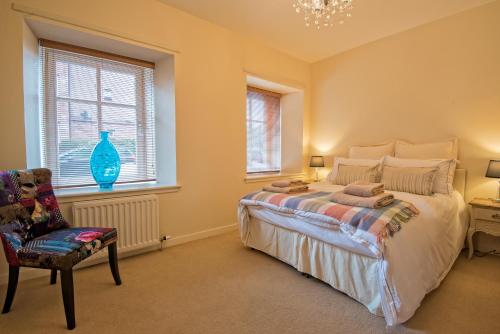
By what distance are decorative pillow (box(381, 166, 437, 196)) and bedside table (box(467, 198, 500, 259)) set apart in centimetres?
47

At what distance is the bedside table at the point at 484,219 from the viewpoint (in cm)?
239

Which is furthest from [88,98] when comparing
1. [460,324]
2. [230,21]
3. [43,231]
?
[460,324]

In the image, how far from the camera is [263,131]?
4.39 meters

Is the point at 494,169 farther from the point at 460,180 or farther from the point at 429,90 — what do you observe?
the point at 429,90

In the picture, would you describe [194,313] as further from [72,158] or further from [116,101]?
[116,101]

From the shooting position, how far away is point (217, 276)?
220cm

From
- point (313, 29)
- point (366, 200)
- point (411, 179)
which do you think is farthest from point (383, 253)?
point (313, 29)

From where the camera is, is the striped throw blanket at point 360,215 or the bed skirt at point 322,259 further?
the bed skirt at point 322,259

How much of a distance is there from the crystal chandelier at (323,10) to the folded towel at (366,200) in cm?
161

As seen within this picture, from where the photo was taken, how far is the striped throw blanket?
158 cm

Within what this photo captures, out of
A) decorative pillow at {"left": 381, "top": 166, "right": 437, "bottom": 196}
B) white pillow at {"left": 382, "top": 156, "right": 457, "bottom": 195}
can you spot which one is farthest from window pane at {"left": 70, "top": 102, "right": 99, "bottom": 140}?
white pillow at {"left": 382, "top": 156, "right": 457, "bottom": 195}

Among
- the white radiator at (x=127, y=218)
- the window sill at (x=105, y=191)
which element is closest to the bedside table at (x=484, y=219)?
the window sill at (x=105, y=191)

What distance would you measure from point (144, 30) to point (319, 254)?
2766mm

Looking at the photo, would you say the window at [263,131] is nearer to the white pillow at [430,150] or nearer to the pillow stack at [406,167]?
the pillow stack at [406,167]
